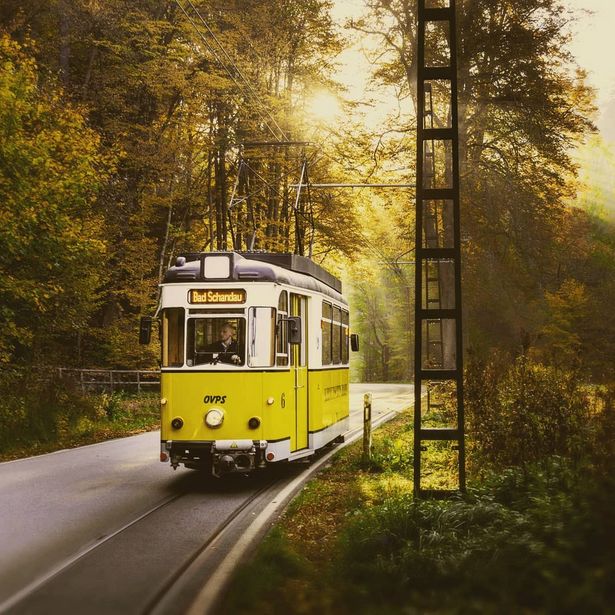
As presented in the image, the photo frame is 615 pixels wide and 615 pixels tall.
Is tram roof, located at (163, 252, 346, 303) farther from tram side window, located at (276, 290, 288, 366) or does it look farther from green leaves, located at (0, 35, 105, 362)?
green leaves, located at (0, 35, 105, 362)

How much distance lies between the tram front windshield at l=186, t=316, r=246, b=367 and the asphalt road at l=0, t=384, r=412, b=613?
6.47ft

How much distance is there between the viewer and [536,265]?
2314 cm

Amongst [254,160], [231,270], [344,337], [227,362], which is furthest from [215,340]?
[254,160]

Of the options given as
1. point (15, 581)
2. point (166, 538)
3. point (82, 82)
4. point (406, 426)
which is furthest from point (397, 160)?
point (15, 581)

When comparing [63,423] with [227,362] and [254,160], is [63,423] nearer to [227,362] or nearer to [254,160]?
[227,362]

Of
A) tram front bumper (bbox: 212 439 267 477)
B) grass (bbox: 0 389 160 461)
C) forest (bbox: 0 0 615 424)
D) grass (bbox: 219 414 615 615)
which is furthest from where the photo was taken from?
forest (bbox: 0 0 615 424)

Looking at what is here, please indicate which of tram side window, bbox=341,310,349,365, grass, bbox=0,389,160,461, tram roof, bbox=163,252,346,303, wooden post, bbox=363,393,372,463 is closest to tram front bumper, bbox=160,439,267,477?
tram roof, bbox=163,252,346,303

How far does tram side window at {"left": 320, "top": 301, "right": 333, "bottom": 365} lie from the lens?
16.2 meters

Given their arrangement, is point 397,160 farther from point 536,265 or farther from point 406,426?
point 406,426

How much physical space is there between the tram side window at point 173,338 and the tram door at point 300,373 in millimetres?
1824

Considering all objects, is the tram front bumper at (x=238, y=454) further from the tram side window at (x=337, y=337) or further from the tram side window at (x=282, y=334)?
the tram side window at (x=337, y=337)

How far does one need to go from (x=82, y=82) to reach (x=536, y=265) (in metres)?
20.3

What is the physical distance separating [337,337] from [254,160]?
17.8 m

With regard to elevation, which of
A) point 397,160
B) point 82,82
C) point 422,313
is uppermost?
point 82,82
